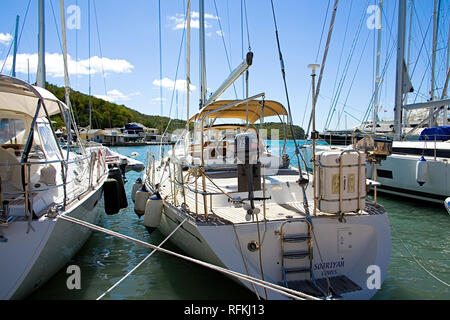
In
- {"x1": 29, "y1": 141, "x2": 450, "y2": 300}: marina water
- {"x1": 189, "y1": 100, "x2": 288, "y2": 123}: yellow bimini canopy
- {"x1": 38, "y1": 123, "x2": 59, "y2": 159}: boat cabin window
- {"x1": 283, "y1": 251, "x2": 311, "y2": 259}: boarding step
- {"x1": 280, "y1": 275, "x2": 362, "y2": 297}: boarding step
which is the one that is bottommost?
{"x1": 29, "y1": 141, "x2": 450, "y2": 300}: marina water

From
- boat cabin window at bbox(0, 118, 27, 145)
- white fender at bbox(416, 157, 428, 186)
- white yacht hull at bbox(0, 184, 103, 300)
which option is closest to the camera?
white yacht hull at bbox(0, 184, 103, 300)

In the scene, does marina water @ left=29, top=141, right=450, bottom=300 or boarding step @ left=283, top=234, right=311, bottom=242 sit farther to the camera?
marina water @ left=29, top=141, right=450, bottom=300

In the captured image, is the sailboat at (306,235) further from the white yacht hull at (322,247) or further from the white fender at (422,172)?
the white fender at (422,172)

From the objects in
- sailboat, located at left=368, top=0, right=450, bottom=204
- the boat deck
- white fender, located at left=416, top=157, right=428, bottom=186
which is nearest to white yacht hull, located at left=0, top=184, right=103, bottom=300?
the boat deck

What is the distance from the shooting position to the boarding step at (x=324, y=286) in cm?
443

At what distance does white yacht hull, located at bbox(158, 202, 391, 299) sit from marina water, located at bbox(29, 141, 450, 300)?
708 millimetres

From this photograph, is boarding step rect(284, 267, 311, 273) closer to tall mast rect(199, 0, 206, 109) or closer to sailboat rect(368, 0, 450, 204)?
tall mast rect(199, 0, 206, 109)

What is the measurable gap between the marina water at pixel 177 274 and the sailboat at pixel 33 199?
0.47 metres

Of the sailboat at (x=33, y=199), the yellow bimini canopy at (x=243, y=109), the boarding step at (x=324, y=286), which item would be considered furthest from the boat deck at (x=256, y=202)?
the sailboat at (x=33, y=199)

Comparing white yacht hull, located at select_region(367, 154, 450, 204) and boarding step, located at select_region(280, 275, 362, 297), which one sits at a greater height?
white yacht hull, located at select_region(367, 154, 450, 204)

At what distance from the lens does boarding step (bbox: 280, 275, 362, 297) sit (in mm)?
4426

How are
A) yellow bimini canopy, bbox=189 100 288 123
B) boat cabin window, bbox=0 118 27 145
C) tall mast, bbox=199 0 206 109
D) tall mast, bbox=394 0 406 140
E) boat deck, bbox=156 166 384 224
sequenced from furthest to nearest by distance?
tall mast, bbox=394 0 406 140, tall mast, bbox=199 0 206 109, yellow bimini canopy, bbox=189 100 288 123, boat cabin window, bbox=0 118 27 145, boat deck, bbox=156 166 384 224

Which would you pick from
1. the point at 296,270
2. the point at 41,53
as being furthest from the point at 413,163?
the point at 41,53
